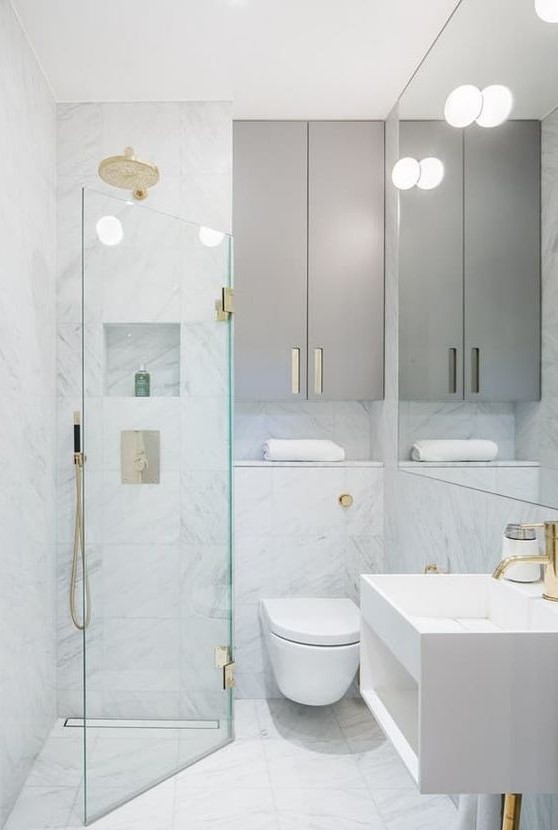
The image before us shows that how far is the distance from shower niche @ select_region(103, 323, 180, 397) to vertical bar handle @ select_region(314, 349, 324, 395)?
31.3 inches

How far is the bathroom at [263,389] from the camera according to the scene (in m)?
1.62

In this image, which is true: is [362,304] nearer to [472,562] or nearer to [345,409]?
[345,409]

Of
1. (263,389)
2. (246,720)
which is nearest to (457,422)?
(263,389)

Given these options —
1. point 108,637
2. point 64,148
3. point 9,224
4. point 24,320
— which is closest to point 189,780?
point 108,637

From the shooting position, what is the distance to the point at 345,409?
3.23 meters

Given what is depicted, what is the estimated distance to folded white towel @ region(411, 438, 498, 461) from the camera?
1811 mm

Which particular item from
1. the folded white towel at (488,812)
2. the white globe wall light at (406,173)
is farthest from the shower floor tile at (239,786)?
the white globe wall light at (406,173)

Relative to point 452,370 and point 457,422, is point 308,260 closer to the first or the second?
point 452,370

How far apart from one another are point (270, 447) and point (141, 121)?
5.00ft

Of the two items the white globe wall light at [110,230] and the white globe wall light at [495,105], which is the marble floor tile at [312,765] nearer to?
the white globe wall light at [110,230]

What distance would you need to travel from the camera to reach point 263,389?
9.52 ft

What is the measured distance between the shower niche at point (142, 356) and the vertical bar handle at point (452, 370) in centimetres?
94

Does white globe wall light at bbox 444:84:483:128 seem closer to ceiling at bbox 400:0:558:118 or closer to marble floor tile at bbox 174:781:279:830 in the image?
ceiling at bbox 400:0:558:118

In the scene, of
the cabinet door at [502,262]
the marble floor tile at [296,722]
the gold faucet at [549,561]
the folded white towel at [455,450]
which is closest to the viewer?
the gold faucet at [549,561]
